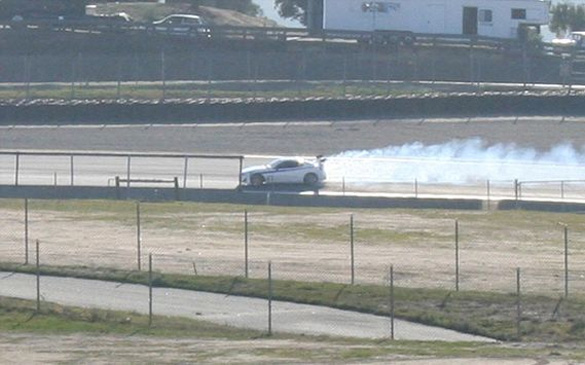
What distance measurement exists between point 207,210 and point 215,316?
14365 mm

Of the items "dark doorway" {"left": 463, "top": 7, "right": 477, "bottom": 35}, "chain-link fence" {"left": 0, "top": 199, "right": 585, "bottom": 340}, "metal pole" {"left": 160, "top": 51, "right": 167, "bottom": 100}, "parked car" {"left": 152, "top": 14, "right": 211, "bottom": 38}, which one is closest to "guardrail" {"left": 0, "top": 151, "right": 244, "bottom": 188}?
"chain-link fence" {"left": 0, "top": 199, "right": 585, "bottom": 340}

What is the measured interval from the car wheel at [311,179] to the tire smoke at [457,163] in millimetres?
1232

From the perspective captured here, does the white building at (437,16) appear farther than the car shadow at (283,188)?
Yes

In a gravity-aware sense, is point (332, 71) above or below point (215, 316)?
above

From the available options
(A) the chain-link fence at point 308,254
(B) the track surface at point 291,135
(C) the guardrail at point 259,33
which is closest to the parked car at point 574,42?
(C) the guardrail at point 259,33

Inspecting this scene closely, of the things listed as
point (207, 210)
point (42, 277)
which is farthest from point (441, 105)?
point (42, 277)

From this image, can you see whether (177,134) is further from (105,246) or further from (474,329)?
(474,329)

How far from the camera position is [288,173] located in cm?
5003

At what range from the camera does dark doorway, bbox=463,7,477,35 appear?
7950 centimetres

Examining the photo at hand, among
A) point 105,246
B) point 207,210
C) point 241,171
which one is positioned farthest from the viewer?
point 241,171

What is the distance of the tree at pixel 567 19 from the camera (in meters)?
104

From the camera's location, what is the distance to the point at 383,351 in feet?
88.8

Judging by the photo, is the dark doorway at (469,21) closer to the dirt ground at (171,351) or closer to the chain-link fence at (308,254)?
the chain-link fence at (308,254)

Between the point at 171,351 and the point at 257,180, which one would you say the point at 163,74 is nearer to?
the point at 257,180
